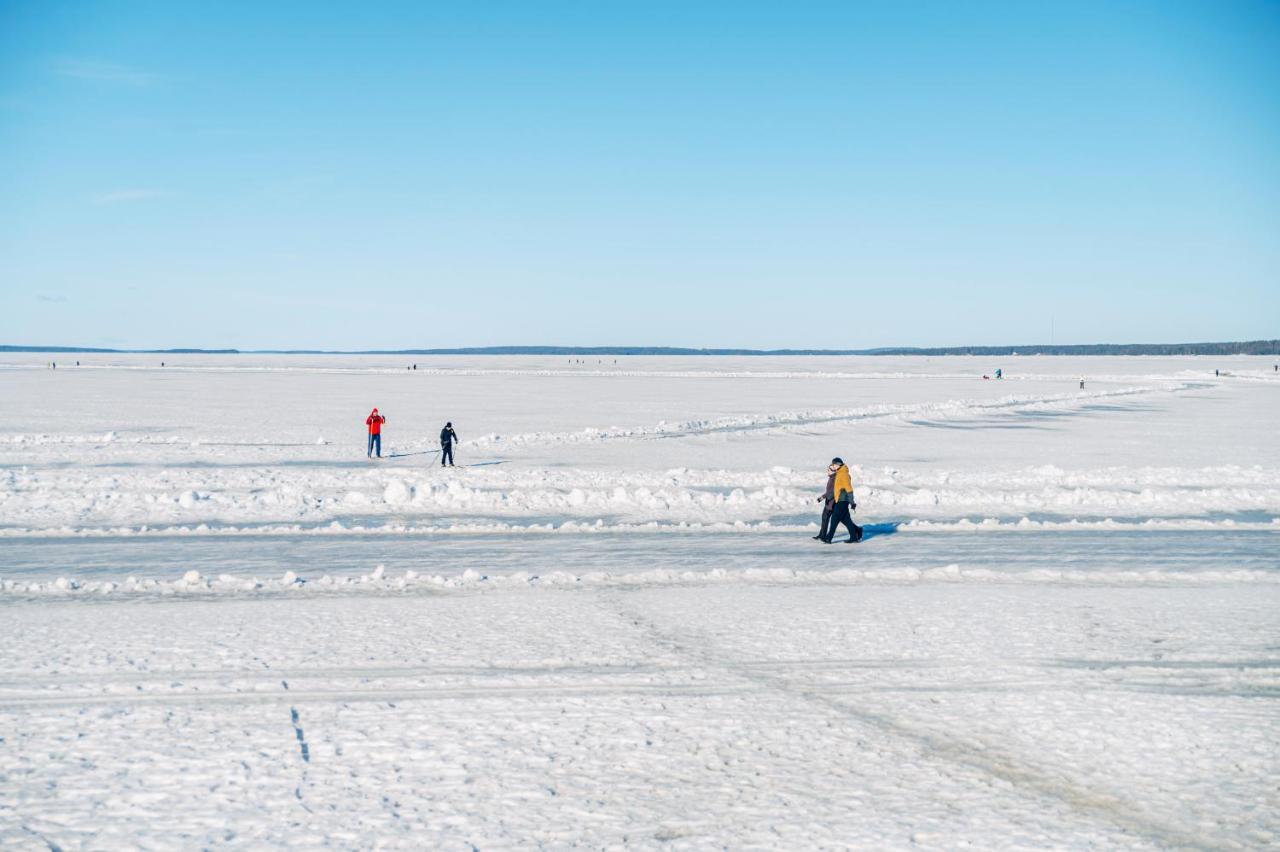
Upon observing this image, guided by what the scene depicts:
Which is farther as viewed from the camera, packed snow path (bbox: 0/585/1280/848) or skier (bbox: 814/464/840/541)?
skier (bbox: 814/464/840/541)

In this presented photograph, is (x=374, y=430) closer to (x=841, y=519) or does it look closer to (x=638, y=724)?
(x=841, y=519)

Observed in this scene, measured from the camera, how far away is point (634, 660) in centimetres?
907

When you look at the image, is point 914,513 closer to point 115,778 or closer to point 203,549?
point 203,549

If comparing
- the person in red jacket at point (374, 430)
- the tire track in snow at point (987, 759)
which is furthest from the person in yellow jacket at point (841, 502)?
the person in red jacket at point (374, 430)

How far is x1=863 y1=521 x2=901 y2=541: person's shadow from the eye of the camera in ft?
51.9

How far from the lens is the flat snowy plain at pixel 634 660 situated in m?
6.11

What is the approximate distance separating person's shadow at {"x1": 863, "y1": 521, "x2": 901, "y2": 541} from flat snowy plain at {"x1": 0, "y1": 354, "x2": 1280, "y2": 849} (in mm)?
110

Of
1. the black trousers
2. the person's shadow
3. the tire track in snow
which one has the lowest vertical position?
the tire track in snow

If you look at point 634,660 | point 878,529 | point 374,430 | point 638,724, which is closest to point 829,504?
point 878,529

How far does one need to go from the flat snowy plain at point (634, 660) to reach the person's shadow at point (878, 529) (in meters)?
0.11

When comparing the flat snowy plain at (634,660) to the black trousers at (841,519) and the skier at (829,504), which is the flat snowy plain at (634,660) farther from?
the skier at (829,504)

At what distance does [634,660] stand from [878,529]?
8.25 meters

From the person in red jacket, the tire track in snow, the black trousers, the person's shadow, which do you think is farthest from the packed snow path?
the person in red jacket

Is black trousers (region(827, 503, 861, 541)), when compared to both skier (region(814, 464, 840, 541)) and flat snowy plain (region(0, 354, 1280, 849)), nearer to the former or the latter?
skier (region(814, 464, 840, 541))
